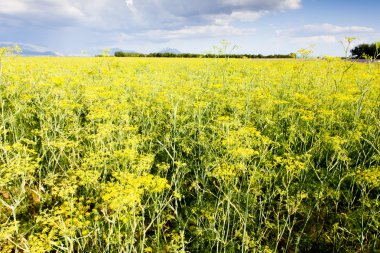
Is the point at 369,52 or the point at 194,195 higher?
the point at 369,52

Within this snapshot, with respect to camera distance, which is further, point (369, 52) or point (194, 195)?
point (369, 52)

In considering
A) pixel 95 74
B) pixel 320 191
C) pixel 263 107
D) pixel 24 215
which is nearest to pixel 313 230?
pixel 320 191

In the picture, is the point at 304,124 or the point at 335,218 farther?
the point at 304,124

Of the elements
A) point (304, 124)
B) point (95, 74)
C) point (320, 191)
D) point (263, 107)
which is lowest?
point (320, 191)

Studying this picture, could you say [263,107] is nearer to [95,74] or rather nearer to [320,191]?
[320,191]

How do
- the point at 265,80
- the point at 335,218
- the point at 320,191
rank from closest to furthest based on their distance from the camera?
the point at 320,191 → the point at 335,218 → the point at 265,80

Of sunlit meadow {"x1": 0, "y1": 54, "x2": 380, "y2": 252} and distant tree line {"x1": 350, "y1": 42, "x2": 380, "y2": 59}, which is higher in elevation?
distant tree line {"x1": 350, "y1": 42, "x2": 380, "y2": 59}

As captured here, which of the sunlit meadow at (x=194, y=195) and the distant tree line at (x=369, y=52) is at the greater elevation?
the distant tree line at (x=369, y=52)

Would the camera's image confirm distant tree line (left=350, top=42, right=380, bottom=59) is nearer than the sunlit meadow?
No

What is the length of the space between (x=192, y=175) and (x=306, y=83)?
6.26 meters

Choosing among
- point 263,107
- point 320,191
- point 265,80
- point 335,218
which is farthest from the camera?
point 265,80

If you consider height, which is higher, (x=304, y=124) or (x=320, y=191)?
(x=304, y=124)

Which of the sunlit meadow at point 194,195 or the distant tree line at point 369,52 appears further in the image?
the distant tree line at point 369,52

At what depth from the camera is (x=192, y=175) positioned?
16.2 ft
